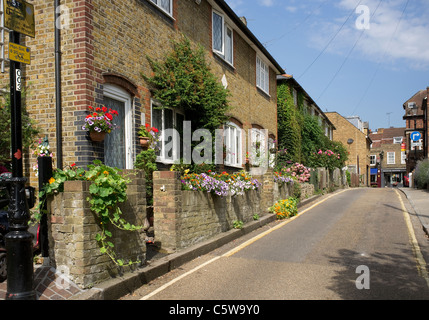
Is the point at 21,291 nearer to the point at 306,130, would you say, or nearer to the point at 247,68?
the point at 247,68

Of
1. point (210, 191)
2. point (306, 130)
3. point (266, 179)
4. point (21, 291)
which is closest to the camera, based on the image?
point (21, 291)

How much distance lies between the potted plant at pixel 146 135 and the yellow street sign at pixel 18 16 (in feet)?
13.3

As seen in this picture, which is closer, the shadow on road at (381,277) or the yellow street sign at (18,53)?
the yellow street sign at (18,53)

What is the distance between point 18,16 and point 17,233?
2625mm

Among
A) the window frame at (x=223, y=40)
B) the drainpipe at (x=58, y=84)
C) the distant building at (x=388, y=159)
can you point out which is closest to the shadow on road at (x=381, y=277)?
the drainpipe at (x=58, y=84)

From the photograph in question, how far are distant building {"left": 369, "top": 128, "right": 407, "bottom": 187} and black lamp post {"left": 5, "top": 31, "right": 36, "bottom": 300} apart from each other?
7169 centimetres

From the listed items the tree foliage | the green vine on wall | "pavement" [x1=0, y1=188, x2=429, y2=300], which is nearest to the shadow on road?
"pavement" [x1=0, y1=188, x2=429, y2=300]

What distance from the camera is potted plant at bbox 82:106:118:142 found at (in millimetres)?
7137

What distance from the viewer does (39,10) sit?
7.73 m

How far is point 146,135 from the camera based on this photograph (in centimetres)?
892

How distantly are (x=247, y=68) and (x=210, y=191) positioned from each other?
908 cm

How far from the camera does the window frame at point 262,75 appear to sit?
18.4 meters

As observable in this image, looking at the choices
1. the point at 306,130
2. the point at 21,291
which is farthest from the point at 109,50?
the point at 306,130

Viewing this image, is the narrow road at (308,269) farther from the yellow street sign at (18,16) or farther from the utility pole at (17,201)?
the yellow street sign at (18,16)
